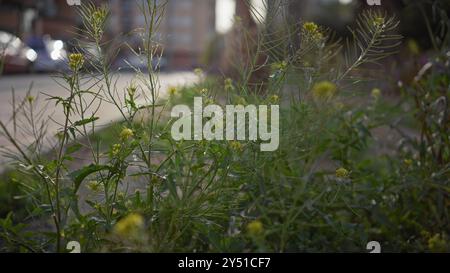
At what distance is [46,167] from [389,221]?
97cm

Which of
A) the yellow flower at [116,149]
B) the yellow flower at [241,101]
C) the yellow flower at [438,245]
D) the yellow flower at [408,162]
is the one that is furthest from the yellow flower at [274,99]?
the yellow flower at [408,162]

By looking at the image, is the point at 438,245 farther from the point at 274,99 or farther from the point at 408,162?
the point at 274,99

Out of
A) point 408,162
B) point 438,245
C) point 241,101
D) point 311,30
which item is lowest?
point 438,245

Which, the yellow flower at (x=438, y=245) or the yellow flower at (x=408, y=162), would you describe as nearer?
the yellow flower at (x=438, y=245)

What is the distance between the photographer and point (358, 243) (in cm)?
145

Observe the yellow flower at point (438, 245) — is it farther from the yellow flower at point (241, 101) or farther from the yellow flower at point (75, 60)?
the yellow flower at point (75, 60)

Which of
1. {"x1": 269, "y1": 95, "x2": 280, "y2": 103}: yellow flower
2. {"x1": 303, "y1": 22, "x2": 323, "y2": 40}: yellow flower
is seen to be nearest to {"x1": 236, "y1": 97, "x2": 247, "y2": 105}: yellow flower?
{"x1": 269, "y1": 95, "x2": 280, "y2": 103}: yellow flower

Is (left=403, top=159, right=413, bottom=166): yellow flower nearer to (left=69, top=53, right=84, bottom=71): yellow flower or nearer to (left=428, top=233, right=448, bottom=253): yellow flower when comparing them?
(left=428, top=233, right=448, bottom=253): yellow flower

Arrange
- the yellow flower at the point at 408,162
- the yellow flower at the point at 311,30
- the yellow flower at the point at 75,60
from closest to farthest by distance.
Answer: the yellow flower at the point at 75,60 → the yellow flower at the point at 311,30 → the yellow flower at the point at 408,162

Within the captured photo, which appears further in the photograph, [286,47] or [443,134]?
[443,134]

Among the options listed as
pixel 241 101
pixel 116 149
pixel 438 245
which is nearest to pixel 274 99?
pixel 241 101

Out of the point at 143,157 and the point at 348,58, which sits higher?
the point at 348,58

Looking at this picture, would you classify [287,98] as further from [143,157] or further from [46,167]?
[46,167]

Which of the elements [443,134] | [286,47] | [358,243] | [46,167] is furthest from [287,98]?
[46,167]
